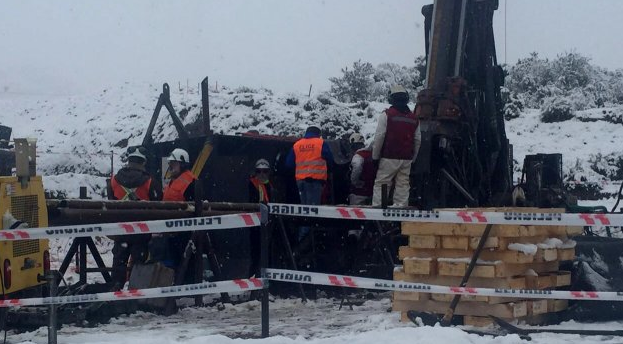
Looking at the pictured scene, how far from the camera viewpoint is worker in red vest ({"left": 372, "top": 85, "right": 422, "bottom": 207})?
10742 millimetres

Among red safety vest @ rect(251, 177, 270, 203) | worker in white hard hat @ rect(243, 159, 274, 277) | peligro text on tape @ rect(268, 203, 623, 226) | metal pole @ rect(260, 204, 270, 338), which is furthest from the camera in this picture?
worker in white hard hat @ rect(243, 159, 274, 277)

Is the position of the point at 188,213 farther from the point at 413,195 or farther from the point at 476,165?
the point at 476,165

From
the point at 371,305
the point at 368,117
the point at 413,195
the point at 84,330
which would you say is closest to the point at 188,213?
the point at 84,330

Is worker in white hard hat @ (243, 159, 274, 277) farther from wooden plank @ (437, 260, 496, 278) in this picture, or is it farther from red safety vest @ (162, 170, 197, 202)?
wooden plank @ (437, 260, 496, 278)

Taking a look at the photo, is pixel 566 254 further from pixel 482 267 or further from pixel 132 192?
pixel 132 192

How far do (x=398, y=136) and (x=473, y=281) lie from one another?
9.61 ft

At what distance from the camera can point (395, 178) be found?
10969 millimetres

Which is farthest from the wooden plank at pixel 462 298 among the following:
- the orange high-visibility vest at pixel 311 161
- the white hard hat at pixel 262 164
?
the white hard hat at pixel 262 164

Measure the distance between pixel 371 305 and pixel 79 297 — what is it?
3.78 meters

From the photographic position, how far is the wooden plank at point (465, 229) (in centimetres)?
816

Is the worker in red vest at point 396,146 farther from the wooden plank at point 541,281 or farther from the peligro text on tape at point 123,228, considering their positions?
the peligro text on tape at point 123,228

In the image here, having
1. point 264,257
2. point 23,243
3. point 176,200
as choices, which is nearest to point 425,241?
point 264,257

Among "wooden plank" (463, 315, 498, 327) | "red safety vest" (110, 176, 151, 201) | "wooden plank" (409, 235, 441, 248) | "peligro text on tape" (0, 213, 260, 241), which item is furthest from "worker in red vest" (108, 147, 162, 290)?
"wooden plank" (463, 315, 498, 327)

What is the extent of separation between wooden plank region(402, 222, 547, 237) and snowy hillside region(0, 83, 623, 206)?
17949 millimetres
